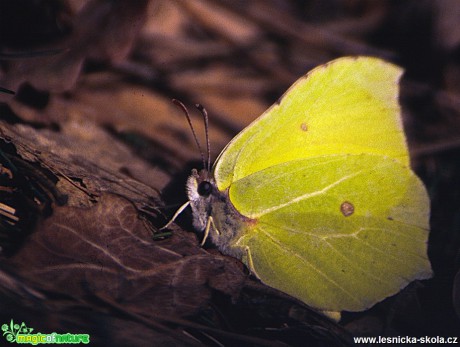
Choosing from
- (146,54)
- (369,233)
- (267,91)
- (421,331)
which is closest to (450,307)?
(421,331)

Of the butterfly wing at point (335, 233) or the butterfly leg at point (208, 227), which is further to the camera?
the butterfly wing at point (335, 233)

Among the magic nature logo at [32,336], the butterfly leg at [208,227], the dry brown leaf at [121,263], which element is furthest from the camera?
the butterfly leg at [208,227]

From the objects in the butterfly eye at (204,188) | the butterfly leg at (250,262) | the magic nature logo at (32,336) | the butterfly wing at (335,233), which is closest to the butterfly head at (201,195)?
the butterfly eye at (204,188)

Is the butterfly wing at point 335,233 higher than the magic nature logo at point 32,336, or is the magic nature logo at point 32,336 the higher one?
the butterfly wing at point 335,233

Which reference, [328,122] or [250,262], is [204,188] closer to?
[250,262]

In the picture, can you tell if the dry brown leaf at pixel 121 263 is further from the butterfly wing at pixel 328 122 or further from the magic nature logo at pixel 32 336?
the butterfly wing at pixel 328 122

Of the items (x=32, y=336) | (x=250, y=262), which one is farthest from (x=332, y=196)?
(x=32, y=336)

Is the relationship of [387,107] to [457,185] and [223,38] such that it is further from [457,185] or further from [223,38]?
[223,38]

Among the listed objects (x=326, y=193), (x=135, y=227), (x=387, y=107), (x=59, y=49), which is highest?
(x=59, y=49)

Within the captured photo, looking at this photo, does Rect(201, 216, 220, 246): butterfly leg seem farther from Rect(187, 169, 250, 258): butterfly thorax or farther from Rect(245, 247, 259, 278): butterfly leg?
Rect(245, 247, 259, 278): butterfly leg
